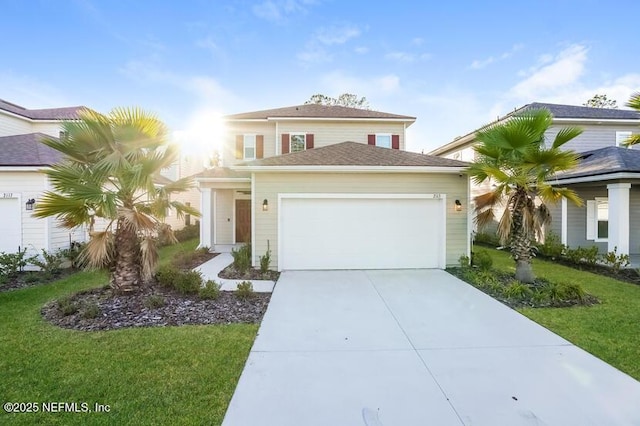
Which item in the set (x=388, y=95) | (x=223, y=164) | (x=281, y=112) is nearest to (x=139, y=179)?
(x=223, y=164)

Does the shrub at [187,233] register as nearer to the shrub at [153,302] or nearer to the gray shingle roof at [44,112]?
the gray shingle roof at [44,112]

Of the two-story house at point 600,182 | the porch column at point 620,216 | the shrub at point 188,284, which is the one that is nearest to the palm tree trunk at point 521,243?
the two-story house at point 600,182

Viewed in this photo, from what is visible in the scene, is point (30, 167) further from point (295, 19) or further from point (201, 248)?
point (295, 19)

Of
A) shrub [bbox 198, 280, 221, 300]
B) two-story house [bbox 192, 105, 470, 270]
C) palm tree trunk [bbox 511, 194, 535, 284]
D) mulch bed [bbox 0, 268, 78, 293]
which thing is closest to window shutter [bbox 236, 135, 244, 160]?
two-story house [bbox 192, 105, 470, 270]

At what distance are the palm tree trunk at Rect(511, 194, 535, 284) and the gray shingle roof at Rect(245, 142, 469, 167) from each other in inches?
75.9

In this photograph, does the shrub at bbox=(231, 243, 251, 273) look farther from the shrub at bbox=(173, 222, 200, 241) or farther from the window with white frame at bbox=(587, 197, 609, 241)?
the window with white frame at bbox=(587, 197, 609, 241)

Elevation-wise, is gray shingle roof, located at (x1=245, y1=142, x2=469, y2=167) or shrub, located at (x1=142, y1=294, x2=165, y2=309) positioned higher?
gray shingle roof, located at (x1=245, y1=142, x2=469, y2=167)

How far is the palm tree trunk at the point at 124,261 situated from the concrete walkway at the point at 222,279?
186 cm

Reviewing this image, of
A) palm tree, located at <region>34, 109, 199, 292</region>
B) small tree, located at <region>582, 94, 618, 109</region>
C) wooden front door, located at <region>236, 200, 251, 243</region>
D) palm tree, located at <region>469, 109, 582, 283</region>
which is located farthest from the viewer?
small tree, located at <region>582, 94, 618, 109</region>

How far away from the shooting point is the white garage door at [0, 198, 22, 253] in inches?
356

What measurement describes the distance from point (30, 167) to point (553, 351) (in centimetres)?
1296

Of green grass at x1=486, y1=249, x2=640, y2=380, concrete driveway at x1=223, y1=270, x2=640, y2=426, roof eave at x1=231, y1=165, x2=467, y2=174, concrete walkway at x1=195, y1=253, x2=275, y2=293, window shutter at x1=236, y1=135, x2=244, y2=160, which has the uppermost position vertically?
window shutter at x1=236, y1=135, x2=244, y2=160

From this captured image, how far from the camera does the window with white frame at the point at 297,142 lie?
15.5 metres

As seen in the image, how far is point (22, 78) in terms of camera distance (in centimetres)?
Answer: 1227
